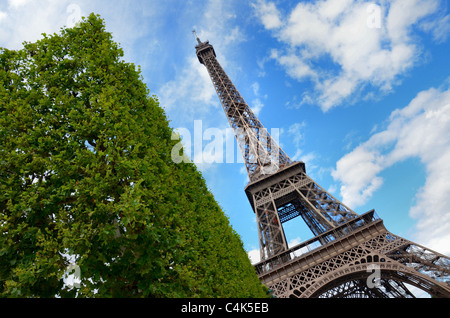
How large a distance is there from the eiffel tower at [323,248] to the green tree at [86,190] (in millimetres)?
16638

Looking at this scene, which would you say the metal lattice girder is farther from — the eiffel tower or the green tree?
the green tree

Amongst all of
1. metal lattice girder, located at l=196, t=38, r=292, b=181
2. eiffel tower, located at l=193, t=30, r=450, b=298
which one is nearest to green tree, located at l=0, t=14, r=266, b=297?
eiffel tower, located at l=193, t=30, r=450, b=298

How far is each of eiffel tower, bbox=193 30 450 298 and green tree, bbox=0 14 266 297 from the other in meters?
16.6

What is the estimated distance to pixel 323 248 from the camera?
80.8 ft

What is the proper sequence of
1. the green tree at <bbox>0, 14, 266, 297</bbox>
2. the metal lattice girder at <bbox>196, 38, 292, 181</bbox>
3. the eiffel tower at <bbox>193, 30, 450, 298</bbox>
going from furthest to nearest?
1. the metal lattice girder at <bbox>196, 38, 292, 181</bbox>
2. the eiffel tower at <bbox>193, 30, 450, 298</bbox>
3. the green tree at <bbox>0, 14, 266, 297</bbox>

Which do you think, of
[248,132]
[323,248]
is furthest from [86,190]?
[248,132]

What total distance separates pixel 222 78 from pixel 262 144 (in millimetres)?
15597

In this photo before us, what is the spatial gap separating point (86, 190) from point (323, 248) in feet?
76.1

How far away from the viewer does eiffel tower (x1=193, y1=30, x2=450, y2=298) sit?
2133 centimetres

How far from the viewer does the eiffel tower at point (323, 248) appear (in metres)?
21.3

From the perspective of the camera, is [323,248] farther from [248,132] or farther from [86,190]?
[86,190]

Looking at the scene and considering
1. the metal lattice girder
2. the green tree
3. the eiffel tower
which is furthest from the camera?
the metal lattice girder
